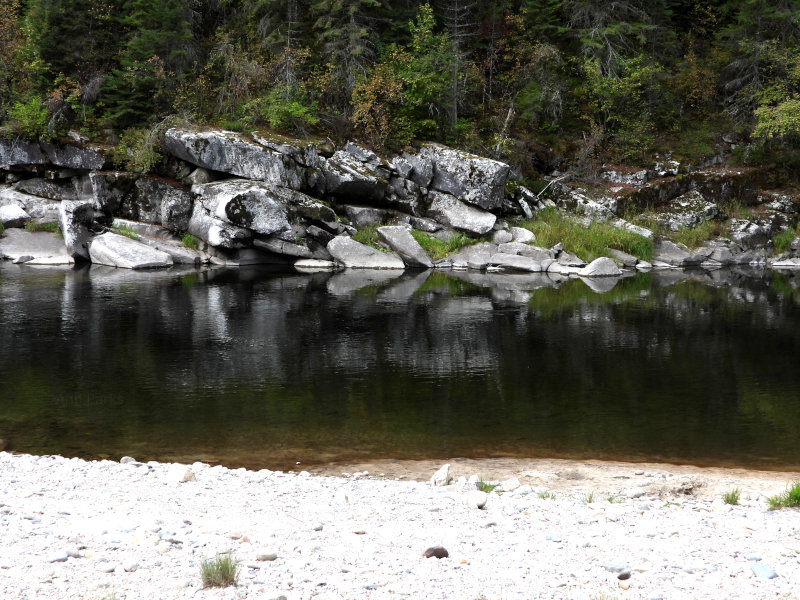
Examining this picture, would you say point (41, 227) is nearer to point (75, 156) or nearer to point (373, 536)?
point (75, 156)

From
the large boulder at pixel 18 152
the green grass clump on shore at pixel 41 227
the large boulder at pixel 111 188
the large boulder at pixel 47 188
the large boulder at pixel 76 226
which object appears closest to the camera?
the large boulder at pixel 76 226

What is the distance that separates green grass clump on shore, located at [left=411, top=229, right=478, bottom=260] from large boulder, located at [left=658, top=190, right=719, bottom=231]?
11.9m

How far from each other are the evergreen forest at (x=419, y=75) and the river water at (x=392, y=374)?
1624 cm

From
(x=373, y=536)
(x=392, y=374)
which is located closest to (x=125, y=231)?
(x=392, y=374)

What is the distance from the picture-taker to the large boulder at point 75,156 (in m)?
37.3

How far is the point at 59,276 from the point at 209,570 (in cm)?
2750

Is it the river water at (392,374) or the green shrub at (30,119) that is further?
the green shrub at (30,119)

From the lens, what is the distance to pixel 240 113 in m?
38.9

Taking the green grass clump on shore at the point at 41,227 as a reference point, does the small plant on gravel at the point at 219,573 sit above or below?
below

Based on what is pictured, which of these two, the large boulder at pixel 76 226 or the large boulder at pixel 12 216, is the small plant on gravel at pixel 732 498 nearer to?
the large boulder at pixel 76 226

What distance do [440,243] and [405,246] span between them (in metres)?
2.16

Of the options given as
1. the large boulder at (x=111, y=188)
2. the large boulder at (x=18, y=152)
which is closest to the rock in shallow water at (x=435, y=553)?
Result: the large boulder at (x=111, y=188)

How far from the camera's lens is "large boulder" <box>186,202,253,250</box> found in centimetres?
3372

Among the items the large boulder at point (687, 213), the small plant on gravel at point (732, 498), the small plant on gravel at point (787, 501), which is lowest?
the small plant on gravel at point (732, 498)
